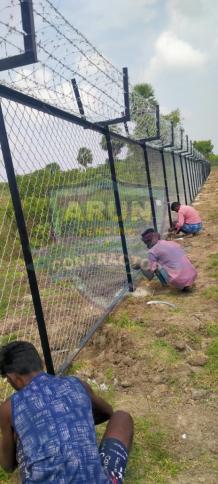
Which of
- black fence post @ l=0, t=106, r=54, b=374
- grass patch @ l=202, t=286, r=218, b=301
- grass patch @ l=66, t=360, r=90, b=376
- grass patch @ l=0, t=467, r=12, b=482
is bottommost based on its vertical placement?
grass patch @ l=0, t=467, r=12, b=482

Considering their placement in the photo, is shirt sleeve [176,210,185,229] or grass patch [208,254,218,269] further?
shirt sleeve [176,210,185,229]

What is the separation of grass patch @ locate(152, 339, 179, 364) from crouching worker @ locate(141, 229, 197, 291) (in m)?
1.54

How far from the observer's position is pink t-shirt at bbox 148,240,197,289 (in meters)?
5.51

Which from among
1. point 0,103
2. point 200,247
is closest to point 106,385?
point 0,103

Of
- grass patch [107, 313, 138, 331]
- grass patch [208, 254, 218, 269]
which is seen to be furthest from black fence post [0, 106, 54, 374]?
grass patch [208, 254, 218, 269]

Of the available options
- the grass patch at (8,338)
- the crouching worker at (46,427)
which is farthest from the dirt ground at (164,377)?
the grass patch at (8,338)

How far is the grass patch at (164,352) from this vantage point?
3.75 meters

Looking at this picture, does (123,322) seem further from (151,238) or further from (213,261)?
(213,261)

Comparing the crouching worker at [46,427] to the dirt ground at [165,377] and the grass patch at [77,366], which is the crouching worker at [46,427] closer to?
the dirt ground at [165,377]

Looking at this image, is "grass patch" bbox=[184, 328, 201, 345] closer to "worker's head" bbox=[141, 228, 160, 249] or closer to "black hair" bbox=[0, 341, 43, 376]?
"worker's head" bbox=[141, 228, 160, 249]

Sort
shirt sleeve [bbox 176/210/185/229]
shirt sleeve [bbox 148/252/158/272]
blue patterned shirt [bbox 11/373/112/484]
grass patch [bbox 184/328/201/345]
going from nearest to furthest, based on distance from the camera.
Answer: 1. blue patterned shirt [bbox 11/373/112/484]
2. grass patch [bbox 184/328/201/345]
3. shirt sleeve [bbox 148/252/158/272]
4. shirt sleeve [bbox 176/210/185/229]

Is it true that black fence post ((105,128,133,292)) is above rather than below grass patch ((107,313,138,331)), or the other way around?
above

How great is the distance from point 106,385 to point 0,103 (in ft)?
7.29

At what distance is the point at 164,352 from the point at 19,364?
2.09m
